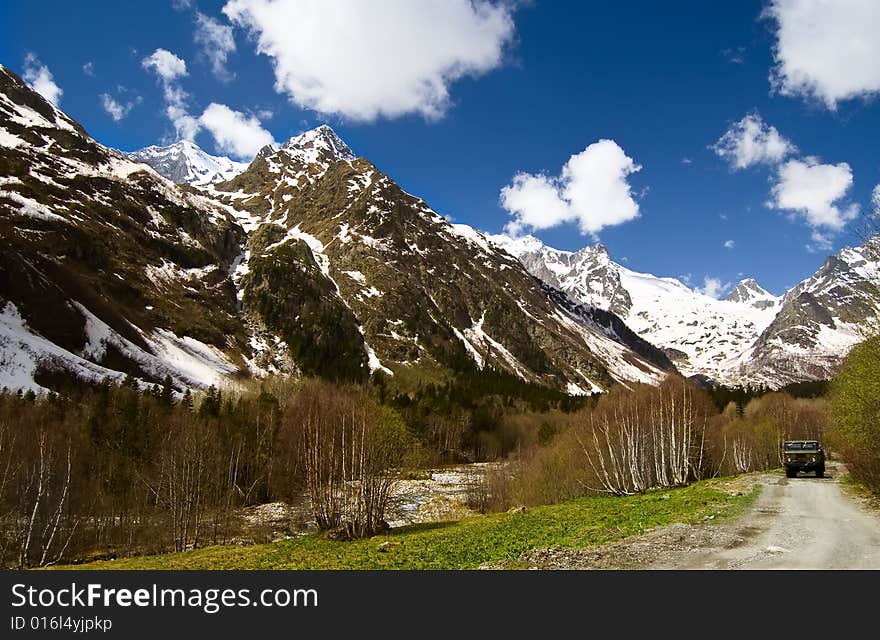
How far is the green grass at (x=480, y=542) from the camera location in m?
24.9

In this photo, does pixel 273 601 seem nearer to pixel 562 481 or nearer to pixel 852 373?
pixel 852 373

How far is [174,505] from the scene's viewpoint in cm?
5150

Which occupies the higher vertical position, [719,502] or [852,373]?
[852,373]

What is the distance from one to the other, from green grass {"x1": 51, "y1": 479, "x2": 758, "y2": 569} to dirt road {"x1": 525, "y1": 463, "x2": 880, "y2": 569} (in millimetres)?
1992

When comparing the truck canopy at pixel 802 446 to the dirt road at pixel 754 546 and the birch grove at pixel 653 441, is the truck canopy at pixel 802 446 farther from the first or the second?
the dirt road at pixel 754 546

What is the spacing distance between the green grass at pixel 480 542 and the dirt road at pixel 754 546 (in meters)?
1.99

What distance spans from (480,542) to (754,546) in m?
14.0

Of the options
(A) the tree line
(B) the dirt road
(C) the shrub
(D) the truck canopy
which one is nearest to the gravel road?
(B) the dirt road

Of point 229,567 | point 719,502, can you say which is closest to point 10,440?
point 229,567

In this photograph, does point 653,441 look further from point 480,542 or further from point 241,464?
point 241,464

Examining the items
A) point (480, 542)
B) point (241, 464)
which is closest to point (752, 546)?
point (480, 542)

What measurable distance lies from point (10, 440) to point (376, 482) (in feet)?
112

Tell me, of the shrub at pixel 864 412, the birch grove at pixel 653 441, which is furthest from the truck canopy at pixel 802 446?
the shrub at pixel 864 412

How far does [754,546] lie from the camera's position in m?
19.8
